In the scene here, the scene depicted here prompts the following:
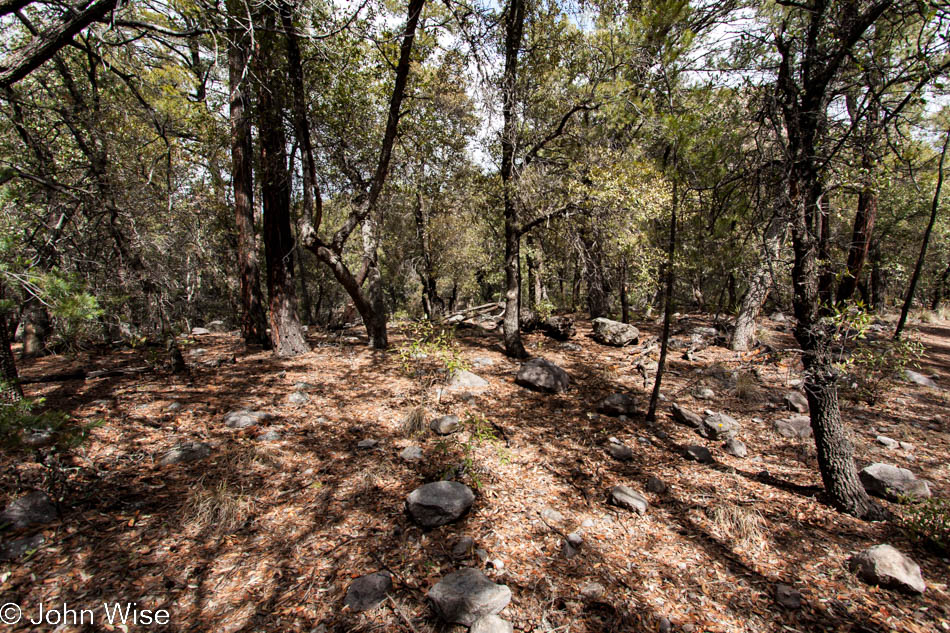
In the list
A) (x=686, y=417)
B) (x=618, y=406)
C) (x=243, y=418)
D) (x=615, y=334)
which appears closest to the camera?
(x=243, y=418)

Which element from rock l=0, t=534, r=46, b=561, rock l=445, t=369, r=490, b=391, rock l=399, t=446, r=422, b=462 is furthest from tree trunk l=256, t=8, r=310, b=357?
rock l=0, t=534, r=46, b=561

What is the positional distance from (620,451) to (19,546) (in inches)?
204

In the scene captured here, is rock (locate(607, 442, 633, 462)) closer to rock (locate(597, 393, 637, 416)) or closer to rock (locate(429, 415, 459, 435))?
rock (locate(597, 393, 637, 416))

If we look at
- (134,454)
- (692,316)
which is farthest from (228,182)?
(692,316)

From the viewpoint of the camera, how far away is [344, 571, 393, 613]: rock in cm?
229

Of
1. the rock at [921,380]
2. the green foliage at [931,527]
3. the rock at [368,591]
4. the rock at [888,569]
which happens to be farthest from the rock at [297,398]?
the rock at [921,380]

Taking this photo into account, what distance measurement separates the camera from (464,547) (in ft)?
9.23

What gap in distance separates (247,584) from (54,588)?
105 cm

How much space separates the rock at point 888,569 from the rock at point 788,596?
56 cm

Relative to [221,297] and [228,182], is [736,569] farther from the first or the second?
[221,297]

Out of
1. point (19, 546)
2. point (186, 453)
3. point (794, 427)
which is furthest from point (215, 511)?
point (794, 427)

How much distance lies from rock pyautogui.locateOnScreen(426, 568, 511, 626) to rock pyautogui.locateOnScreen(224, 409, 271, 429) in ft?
10.7

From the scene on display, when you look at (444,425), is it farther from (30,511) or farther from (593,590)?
(30,511)

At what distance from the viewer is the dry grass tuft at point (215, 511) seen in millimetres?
2789
